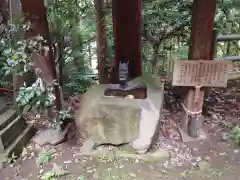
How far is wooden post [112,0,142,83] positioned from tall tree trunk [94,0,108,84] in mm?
706

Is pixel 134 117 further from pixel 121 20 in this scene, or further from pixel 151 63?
pixel 151 63

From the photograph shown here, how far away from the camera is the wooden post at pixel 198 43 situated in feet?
9.77

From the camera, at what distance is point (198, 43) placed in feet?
10.3

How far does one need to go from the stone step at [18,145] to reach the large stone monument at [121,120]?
2.52 ft

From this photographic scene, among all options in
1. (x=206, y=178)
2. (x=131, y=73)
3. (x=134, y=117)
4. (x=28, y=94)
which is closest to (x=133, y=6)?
(x=131, y=73)

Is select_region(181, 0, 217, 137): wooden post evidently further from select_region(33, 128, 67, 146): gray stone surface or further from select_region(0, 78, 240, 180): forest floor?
select_region(33, 128, 67, 146): gray stone surface

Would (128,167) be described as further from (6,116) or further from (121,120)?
(6,116)

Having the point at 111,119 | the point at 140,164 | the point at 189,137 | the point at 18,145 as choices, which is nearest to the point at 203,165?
the point at 189,137

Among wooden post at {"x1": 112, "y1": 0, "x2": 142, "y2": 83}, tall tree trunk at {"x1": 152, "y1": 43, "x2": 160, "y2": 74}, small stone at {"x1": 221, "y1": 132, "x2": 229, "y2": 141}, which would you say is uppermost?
wooden post at {"x1": 112, "y1": 0, "x2": 142, "y2": 83}

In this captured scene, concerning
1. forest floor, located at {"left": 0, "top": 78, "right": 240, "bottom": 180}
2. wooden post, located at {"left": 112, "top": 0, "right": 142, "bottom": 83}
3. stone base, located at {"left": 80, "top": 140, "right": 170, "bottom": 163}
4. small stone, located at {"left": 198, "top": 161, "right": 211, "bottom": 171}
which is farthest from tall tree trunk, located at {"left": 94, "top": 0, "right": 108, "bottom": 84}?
small stone, located at {"left": 198, "top": 161, "right": 211, "bottom": 171}

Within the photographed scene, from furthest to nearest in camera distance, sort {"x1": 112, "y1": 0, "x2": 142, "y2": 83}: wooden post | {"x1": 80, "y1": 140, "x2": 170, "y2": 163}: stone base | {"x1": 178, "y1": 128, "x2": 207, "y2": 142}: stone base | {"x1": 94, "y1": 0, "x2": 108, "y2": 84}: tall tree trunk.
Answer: {"x1": 94, "y1": 0, "x2": 108, "y2": 84}: tall tree trunk → {"x1": 112, "y1": 0, "x2": 142, "y2": 83}: wooden post → {"x1": 178, "y1": 128, "x2": 207, "y2": 142}: stone base → {"x1": 80, "y1": 140, "x2": 170, "y2": 163}: stone base

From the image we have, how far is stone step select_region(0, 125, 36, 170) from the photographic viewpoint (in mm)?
3008

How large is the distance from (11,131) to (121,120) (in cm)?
139

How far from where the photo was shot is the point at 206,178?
2.80 m
